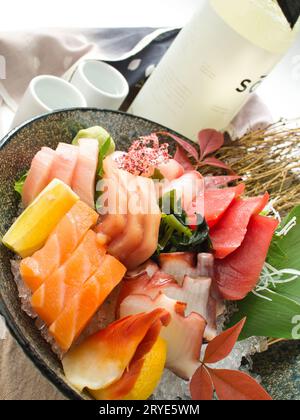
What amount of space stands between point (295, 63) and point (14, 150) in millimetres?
1378

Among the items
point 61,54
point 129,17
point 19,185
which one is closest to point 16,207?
point 19,185

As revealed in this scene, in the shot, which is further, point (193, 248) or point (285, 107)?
point (285, 107)

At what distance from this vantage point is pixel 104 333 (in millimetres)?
836

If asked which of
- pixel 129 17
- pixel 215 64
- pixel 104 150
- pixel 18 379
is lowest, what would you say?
pixel 18 379

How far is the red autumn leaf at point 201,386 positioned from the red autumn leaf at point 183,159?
510mm

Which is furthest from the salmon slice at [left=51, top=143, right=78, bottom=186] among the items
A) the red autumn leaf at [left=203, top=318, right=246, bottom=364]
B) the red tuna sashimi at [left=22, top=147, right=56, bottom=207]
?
the red autumn leaf at [left=203, top=318, right=246, bottom=364]

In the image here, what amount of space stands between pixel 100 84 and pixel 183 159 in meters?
0.33

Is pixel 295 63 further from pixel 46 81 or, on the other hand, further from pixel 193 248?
pixel 193 248

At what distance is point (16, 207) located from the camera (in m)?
0.99

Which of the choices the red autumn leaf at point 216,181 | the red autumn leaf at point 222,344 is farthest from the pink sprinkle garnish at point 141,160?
the red autumn leaf at point 222,344

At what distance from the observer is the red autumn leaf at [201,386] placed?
2.81 ft

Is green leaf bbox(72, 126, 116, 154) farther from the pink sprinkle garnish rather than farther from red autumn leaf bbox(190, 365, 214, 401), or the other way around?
red autumn leaf bbox(190, 365, 214, 401)

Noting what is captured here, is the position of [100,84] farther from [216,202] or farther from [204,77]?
[216,202]
